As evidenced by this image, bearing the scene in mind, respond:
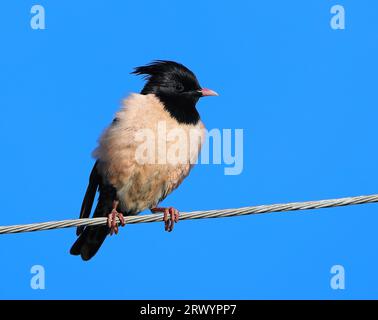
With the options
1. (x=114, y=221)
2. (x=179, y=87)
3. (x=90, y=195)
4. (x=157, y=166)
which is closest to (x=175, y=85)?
(x=179, y=87)

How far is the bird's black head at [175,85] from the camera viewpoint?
29.1 feet

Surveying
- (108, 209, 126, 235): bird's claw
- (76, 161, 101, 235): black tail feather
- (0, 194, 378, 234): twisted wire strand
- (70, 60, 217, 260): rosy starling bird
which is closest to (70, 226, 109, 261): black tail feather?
(70, 60, 217, 260): rosy starling bird

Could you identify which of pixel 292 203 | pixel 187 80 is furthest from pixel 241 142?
pixel 292 203

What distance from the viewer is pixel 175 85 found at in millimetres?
8969

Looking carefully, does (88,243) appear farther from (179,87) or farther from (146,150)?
(179,87)

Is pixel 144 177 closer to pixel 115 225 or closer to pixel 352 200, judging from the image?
pixel 115 225

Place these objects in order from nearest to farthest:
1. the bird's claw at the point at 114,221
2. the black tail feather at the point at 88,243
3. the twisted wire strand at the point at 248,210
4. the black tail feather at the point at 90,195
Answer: the twisted wire strand at the point at 248,210 < the bird's claw at the point at 114,221 < the black tail feather at the point at 90,195 < the black tail feather at the point at 88,243

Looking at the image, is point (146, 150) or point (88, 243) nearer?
point (146, 150)

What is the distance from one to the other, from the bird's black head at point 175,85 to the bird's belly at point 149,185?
0.71 m

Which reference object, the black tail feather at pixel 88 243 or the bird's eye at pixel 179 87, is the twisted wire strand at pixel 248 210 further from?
the bird's eye at pixel 179 87

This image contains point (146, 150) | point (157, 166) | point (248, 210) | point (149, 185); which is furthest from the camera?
point (149, 185)

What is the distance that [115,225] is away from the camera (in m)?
7.86

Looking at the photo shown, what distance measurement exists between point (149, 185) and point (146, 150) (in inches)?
18.9

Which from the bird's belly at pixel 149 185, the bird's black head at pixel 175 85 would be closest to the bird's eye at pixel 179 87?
the bird's black head at pixel 175 85
